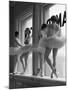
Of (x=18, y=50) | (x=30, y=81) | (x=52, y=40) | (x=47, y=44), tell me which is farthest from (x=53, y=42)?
(x=30, y=81)

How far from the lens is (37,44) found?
651 centimetres

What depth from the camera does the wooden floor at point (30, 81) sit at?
20.6ft

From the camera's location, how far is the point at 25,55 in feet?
21.2

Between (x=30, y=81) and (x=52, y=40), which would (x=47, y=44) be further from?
(x=30, y=81)

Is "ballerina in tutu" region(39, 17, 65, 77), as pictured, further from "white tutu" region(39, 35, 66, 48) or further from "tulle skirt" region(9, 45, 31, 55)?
"tulle skirt" region(9, 45, 31, 55)

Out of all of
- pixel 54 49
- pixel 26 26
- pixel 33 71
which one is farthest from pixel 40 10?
pixel 33 71

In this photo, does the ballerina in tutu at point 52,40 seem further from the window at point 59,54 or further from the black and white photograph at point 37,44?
the window at point 59,54

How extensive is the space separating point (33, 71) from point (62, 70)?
0.78m

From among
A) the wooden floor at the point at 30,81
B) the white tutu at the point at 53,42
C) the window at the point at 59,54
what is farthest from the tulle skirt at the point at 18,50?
the window at the point at 59,54

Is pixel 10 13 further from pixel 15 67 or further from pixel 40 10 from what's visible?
pixel 15 67

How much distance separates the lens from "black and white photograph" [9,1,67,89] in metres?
6.31

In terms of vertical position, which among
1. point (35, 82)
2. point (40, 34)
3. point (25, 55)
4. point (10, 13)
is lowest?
point (35, 82)

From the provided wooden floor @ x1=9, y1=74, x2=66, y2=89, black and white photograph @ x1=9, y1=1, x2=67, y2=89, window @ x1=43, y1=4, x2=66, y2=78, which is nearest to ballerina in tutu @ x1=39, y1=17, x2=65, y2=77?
black and white photograph @ x1=9, y1=1, x2=67, y2=89

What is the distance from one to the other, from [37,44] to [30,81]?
3.01ft
